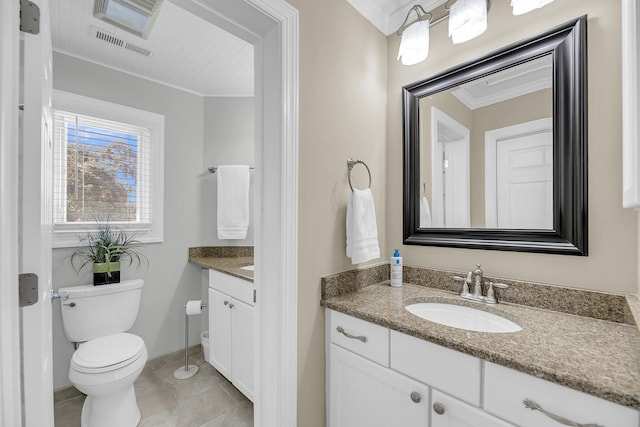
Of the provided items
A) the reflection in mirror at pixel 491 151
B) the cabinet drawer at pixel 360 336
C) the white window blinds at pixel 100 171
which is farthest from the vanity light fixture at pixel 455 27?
the white window blinds at pixel 100 171

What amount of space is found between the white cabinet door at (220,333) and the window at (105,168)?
31.8 inches

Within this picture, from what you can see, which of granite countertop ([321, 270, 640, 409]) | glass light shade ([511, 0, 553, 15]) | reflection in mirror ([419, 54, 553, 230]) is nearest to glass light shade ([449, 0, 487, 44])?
glass light shade ([511, 0, 553, 15])

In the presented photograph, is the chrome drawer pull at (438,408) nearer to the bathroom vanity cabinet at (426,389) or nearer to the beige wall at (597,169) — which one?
the bathroom vanity cabinet at (426,389)

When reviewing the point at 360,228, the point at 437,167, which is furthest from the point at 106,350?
the point at 437,167

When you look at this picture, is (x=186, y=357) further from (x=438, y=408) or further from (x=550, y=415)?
(x=550, y=415)

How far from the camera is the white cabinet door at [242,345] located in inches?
67.3

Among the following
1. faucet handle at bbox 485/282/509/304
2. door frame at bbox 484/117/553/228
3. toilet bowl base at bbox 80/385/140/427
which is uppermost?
door frame at bbox 484/117/553/228

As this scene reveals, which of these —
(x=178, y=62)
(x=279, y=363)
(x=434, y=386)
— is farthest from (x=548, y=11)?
(x=178, y=62)

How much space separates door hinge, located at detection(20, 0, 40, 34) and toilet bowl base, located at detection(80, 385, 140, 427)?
1.74 meters

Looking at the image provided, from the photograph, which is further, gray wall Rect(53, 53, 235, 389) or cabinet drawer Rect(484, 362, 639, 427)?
gray wall Rect(53, 53, 235, 389)

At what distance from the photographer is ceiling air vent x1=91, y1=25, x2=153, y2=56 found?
1754 millimetres

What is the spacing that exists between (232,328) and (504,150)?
6.12 feet

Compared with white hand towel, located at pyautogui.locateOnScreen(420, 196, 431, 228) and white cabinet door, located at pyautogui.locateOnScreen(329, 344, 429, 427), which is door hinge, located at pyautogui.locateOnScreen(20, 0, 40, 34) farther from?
white hand towel, located at pyautogui.locateOnScreen(420, 196, 431, 228)

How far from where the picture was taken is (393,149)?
1.70 m
